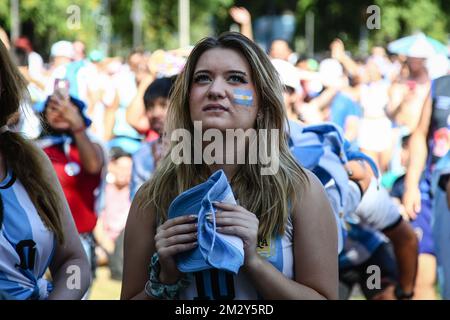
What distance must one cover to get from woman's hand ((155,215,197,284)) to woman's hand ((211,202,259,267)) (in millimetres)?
70

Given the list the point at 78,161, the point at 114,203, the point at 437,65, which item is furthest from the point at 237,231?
the point at 437,65

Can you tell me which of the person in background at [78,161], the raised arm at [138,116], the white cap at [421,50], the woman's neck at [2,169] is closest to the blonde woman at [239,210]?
the woman's neck at [2,169]

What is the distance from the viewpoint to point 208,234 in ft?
7.94

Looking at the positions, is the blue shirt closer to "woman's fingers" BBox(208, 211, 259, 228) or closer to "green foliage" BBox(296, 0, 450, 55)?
"woman's fingers" BBox(208, 211, 259, 228)

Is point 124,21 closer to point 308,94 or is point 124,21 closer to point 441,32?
point 441,32

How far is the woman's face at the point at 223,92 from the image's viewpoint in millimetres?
2633

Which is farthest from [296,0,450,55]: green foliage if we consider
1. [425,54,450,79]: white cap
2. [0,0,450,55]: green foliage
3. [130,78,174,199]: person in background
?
[130,78,174,199]: person in background

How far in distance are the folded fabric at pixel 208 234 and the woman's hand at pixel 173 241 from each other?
0.08ft

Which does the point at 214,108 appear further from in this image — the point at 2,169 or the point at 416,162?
the point at 416,162

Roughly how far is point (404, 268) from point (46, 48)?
3202cm

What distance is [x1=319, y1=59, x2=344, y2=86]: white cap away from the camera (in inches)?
410

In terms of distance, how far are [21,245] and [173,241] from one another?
18.3 inches

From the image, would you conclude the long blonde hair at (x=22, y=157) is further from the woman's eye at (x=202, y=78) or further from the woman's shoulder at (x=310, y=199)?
the woman's shoulder at (x=310, y=199)

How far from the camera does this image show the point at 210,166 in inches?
106
